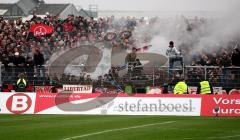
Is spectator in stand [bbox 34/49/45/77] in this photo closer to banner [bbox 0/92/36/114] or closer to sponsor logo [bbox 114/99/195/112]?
banner [bbox 0/92/36/114]

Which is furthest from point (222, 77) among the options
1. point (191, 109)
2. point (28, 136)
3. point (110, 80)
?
point (28, 136)

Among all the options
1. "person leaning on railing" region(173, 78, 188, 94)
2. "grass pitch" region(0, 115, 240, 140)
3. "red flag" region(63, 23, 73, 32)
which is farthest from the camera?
"red flag" region(63, 23, 73, 32)

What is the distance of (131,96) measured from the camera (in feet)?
87.0

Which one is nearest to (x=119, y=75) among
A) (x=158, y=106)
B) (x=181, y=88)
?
(x=181, y=88)

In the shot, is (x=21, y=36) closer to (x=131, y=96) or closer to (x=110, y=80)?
(x=110, y=80)

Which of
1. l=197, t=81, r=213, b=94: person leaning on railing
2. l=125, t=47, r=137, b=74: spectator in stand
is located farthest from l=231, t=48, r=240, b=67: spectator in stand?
l=125, t=47, r=137, b=74: spectator in stand

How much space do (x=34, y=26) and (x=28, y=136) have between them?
1887cm

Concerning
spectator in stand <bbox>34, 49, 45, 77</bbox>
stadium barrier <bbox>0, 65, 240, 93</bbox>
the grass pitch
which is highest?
spectator in stand <bbox>34, 49, 45, 77</bbox>

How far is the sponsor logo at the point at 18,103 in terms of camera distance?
27.5 m

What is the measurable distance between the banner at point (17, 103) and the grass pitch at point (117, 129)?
4478 millimetres

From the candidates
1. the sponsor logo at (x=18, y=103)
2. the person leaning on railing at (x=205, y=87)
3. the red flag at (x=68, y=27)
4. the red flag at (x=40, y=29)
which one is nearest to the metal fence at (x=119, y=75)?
the person leaning on railing at (x=205, y=87)

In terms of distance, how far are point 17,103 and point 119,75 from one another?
212 inches

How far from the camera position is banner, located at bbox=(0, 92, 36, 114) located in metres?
27.5

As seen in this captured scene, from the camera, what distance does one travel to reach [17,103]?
90.5ft
